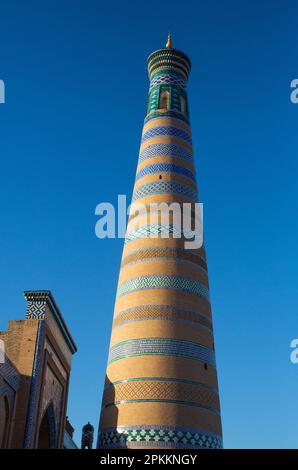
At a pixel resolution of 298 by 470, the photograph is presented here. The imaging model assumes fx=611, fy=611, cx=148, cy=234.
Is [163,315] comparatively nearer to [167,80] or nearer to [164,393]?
[164,393]

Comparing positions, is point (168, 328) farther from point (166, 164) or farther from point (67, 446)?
point (67, 446)

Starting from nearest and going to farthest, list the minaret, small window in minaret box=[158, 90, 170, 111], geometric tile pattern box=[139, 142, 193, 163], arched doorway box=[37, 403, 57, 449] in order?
1. the minaret
2. arched doorway box=[37, 403, 57, 449]
3. geometric tile pattern box=[139, 142, 193, 163]
4. small window in minaret box=[158, 90, 170, 111]

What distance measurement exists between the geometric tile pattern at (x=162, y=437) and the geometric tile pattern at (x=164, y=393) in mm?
335

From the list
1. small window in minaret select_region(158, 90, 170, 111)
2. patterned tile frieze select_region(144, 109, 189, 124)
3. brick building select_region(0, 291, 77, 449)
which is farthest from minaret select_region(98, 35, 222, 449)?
brick building select_region(0, 291, 77, 449)

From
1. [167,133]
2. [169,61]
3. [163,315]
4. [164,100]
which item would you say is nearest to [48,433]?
[163,315]

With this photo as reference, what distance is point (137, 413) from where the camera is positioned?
25.2 feet

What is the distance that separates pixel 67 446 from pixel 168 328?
12.7 feet

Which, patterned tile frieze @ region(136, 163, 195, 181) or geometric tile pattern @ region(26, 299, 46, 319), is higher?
patterned tile frieze @ region(136, 163, 195, 181)

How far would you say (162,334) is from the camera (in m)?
8.21

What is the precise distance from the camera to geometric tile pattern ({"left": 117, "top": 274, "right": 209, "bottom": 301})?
343 inches

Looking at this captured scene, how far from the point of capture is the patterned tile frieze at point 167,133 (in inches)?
409

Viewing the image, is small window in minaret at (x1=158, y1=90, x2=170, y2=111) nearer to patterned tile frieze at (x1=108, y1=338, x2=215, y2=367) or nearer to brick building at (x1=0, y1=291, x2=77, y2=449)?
brick building at (x1=0, y1=291, x2=77, y2=449)

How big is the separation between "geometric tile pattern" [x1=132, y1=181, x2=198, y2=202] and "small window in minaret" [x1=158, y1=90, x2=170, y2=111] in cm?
176

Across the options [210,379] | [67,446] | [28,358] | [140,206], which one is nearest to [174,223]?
[140,206]
